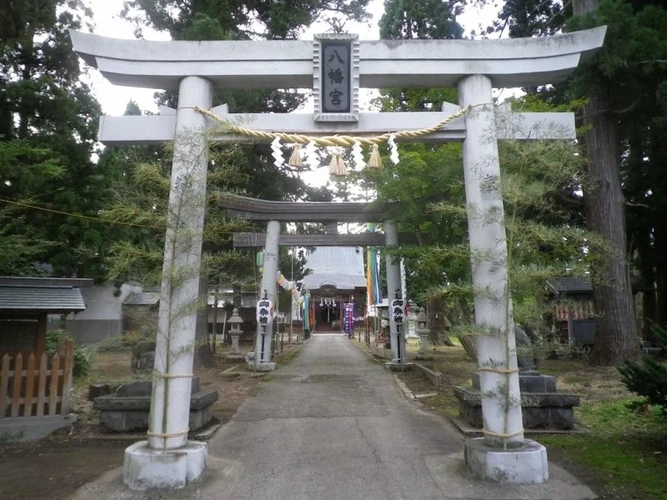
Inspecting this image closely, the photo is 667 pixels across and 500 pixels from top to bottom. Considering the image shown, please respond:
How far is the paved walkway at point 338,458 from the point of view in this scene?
4574mm

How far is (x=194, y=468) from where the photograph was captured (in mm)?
4816

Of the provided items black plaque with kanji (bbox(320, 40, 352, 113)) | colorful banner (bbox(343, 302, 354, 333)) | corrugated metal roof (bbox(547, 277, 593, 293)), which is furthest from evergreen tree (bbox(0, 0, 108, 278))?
colorful banner (bbox(343, 302, 354, 333))

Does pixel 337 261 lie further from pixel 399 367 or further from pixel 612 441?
pixel 612 441

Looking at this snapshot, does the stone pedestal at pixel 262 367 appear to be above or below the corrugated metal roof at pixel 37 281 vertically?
below

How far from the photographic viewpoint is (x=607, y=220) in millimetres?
12031

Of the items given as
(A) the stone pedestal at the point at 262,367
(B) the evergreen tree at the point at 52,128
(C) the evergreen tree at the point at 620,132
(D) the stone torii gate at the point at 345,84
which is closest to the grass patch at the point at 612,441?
(D) the stone torii gate at the point at 345,84

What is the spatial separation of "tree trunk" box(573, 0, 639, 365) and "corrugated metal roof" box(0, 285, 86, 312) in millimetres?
11081

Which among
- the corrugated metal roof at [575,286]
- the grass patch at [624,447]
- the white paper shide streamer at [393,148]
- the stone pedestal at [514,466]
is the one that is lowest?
the grass patch at [624,447]

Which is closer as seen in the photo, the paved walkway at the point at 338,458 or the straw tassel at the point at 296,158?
the paved walkway at the point at 338,458

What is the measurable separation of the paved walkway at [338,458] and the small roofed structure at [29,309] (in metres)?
3.34

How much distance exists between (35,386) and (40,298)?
4.79 feet

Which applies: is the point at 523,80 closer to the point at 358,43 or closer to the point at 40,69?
the point at 358,43

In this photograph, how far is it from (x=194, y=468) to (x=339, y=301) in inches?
1252

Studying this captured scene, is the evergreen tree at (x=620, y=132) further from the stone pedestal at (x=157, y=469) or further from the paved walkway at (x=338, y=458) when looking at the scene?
the stone pedestal at (x=157, y=469)
